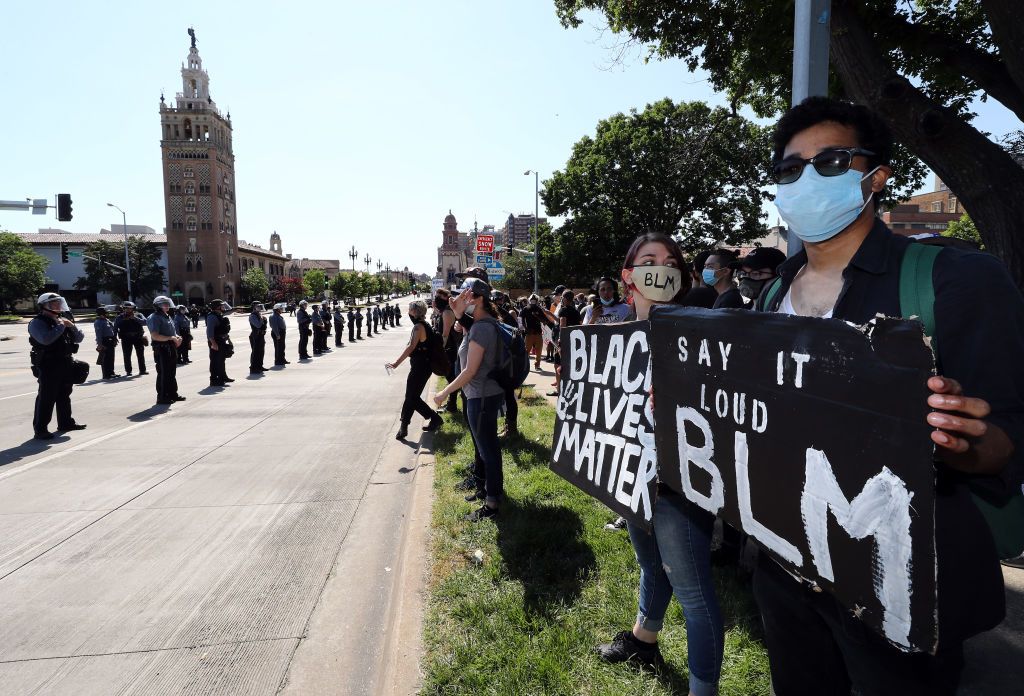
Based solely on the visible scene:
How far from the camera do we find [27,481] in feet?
19.6

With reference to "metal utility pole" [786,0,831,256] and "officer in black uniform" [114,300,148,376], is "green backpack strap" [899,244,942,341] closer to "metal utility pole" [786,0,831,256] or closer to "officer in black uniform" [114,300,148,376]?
"metal utility pole" [786,0,831,256]

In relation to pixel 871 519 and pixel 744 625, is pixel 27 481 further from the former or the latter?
pixel 871 519

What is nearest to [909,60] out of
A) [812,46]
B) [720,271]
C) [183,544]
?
[812,46]

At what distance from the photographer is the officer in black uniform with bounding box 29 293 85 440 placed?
786 cm

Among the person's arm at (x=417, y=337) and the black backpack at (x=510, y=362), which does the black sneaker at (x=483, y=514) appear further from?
the person's arm at (x=417, y=337)

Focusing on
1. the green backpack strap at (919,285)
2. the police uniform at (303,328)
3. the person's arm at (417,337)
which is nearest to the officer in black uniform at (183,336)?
the police uniform at (303,328)

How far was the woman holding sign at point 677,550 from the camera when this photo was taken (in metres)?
2.15

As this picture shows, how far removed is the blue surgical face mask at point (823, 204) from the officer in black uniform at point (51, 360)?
9.08 metres

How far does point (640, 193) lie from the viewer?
30.3 metres

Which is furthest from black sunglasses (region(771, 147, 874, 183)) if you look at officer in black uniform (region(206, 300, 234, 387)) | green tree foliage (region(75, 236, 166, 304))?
green tree foliage (region(75, 236, 166, 304))

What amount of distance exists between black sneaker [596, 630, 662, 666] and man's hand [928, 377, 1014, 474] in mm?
1954

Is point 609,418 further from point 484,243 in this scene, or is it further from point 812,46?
point 484,243

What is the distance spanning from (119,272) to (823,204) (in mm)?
85686

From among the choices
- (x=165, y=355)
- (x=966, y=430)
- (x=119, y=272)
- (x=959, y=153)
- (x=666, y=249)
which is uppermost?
(x=119, y=272)
